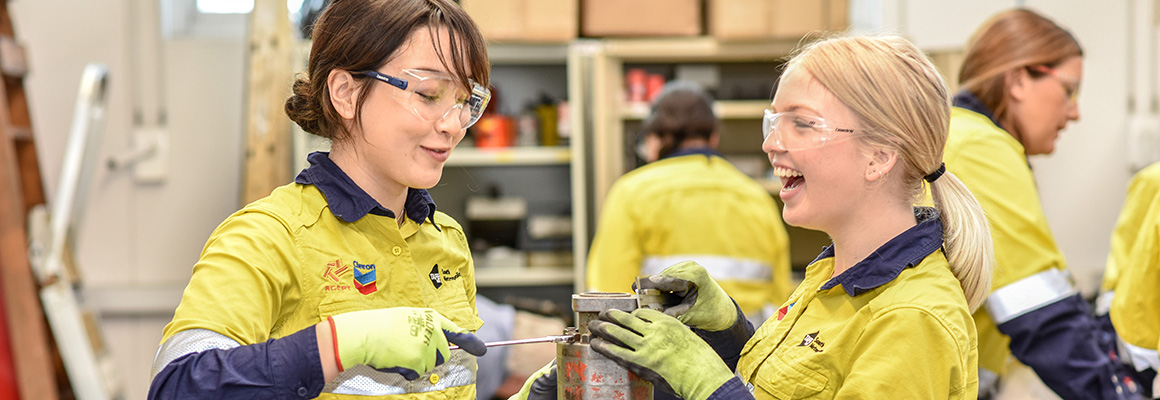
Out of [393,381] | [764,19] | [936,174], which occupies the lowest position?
[393,381]

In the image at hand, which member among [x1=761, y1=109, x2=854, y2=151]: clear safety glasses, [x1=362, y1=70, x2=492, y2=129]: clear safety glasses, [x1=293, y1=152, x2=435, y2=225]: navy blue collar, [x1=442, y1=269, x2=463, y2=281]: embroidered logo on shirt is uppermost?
[x1=362, y1=70, x2=492, y2=129]: clear safety glasses

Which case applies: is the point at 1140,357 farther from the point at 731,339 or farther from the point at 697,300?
the point at 697,300

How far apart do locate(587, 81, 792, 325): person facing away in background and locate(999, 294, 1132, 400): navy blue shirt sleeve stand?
116cm

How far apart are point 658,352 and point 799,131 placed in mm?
423

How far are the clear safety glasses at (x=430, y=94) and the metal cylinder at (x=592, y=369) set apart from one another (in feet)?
1.11

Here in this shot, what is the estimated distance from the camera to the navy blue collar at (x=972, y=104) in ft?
7.18

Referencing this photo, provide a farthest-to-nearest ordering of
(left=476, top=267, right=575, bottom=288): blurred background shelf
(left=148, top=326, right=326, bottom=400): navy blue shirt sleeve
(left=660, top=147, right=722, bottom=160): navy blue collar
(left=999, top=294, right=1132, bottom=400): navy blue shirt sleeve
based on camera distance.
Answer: (left=476, top=267, right=575, bottom=288): blurred background shelf → (left=660, top=147, right=722, bottom=160): navy blue collar → (left=999, top=294, right=1132, bottom=400): navy blue shirt sleeve → (left=148, top=326, right=326, bottom=400): navy blue shirt sleeve

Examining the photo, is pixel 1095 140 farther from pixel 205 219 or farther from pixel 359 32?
pixel 205 219

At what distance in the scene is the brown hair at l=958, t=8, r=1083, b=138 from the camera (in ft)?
7.13

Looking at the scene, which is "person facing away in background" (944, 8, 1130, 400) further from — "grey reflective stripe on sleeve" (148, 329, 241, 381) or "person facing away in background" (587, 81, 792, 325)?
"grey reflective stripe on sleeve" (148, 329, 241, 381)

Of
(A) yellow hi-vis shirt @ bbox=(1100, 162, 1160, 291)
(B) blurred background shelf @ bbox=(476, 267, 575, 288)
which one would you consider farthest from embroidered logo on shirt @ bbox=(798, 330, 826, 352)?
(B) blurred background shelf @ bbox=(476, 267, 575, 288)

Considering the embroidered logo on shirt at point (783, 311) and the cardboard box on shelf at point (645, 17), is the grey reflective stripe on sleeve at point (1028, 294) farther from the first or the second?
the cardboard box on shelf at point (645, 17)

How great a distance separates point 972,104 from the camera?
2195 millimetres

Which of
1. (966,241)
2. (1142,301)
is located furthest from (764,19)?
(966,241)
